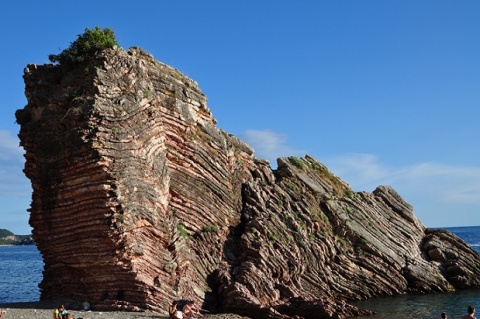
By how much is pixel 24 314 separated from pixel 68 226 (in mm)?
5556

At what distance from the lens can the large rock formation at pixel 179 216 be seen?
3203 centimetres

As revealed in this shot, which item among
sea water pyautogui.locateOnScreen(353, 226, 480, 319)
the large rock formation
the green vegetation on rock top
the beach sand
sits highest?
the green vegetation on rock top

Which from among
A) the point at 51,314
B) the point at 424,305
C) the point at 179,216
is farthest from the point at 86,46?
the point at 424,305

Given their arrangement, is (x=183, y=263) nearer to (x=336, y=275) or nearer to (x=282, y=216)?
(x=282, y=216)

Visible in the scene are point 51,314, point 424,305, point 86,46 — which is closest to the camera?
point 51,314

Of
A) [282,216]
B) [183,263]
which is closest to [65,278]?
[183,263]

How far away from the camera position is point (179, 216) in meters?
38.4

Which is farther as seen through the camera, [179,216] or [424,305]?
[424,305]

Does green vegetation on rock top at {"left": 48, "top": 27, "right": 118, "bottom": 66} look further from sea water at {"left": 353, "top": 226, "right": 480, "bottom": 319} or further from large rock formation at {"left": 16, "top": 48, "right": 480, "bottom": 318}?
sea water at {"left": 353, "top": 226, "right": 480, "bottom": 319}

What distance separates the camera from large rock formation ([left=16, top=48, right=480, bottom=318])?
3203 centimetres

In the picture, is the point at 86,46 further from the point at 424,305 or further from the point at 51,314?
the point at 424,305

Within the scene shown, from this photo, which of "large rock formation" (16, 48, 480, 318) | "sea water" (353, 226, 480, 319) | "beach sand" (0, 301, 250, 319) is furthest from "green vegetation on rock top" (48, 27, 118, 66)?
"sea water" (353, 226, 480, 319)

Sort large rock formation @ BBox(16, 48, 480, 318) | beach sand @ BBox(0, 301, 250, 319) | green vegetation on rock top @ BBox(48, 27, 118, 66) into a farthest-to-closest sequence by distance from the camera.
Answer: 1. green vegetation on rock top @ BBox(48, 27, 118, 66)
2. large rock formation @ BBox(16, 48, 480, 318)
3. beach sand @ BBox(0, 301, 250, 319)

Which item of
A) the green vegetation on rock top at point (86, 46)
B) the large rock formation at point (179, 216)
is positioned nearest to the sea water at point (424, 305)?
the large rock formation at point (179, 216)
